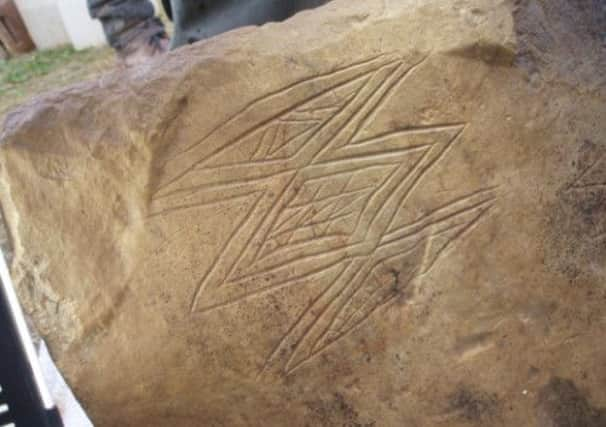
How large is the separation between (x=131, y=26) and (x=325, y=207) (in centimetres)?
119

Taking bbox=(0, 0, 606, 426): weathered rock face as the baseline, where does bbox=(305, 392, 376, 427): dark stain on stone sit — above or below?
below

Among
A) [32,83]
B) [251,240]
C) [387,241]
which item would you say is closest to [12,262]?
[251,240]

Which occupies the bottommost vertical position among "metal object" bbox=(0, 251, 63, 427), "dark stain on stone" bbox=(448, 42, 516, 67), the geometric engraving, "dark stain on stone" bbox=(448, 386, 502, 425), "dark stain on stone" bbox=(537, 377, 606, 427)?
"dark stain on stone" bbox=(537, 377, 606, 427)

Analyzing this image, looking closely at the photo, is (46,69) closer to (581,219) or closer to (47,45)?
(47,45)

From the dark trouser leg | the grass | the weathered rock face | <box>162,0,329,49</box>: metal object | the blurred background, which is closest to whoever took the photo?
the weathered rock face

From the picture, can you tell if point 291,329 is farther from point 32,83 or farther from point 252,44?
→ point 32,83

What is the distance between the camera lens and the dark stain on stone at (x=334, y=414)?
1426 millimetres

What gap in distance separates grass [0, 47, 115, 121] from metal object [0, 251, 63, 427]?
2.42 metres

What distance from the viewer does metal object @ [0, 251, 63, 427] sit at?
1.43 metres

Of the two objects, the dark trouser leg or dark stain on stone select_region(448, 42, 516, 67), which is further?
the dark trouser leg

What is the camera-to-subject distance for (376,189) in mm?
1367

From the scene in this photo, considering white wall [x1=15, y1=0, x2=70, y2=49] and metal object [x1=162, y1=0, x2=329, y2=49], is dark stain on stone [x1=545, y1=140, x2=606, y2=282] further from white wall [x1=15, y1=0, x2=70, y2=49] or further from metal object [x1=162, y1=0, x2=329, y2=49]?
white wall [x1=15, y1=0, x2=70, y2=49]

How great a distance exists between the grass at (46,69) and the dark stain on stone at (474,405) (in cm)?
290

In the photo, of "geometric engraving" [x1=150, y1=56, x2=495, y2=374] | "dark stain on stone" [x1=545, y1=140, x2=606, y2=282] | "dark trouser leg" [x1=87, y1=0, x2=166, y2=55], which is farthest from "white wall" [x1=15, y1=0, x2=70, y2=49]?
"dark stain on stone" [x1=545, y1=140, x2=606, y2=282]
